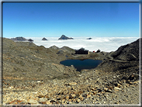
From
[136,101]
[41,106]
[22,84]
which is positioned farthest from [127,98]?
[22,84]

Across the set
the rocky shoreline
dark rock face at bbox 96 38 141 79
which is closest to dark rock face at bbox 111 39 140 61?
dark rock face at bbox 96 38 141 79

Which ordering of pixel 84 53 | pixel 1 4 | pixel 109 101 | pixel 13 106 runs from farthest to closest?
1. pixel 84 53
2. pixel 109 101
3. pixel 13 106
4. pixel 1 4

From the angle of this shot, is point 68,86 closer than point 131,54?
Yes

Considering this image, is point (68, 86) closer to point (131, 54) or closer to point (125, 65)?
point (125, 65)

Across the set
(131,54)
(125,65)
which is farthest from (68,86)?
(131,54)

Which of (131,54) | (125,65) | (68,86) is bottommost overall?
(68,86)

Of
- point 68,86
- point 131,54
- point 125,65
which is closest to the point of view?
point 68,86

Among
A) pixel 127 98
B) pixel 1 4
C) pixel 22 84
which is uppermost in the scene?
pixel 1 4

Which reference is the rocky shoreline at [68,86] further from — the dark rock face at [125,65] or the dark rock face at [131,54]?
the dark rock face at [131,54]

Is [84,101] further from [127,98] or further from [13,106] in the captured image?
[13,106]

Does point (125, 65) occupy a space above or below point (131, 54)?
below

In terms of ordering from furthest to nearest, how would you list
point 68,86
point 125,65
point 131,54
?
point 131,54 → point 125,65 → point 68,86
